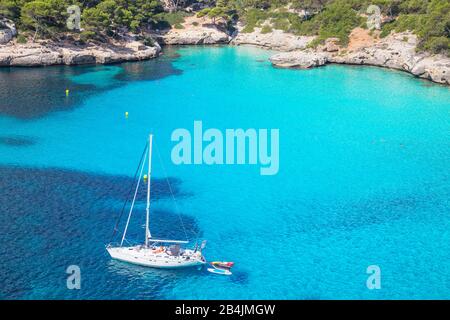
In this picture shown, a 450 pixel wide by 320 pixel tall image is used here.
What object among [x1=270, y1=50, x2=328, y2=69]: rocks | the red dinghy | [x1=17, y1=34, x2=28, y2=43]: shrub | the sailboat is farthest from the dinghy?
[x1=17, y1=34, x2=28, y2=43]: shrub

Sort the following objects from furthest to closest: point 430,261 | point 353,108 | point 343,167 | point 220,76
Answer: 1. point 220,76
2. point 353,108
3. point 343,167
4. point 430,261

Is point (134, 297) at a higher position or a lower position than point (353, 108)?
lower

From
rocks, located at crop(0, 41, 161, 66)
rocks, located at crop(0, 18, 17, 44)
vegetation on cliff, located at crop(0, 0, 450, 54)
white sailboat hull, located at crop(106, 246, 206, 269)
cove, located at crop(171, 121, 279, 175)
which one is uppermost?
vegetation on cliff, located at crop(0, 0, 450, 54)

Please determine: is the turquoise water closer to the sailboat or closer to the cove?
the sailboat

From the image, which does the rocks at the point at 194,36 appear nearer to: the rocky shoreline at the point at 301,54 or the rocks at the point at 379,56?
the rocky shoreline at the point at 301,54

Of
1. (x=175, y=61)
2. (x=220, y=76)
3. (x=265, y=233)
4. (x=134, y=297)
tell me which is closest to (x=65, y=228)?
(x=134, y=297)

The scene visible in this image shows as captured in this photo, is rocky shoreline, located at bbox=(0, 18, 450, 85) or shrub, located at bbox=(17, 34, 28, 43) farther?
shrub, located at bbox=(17, 34, 28, 43)
